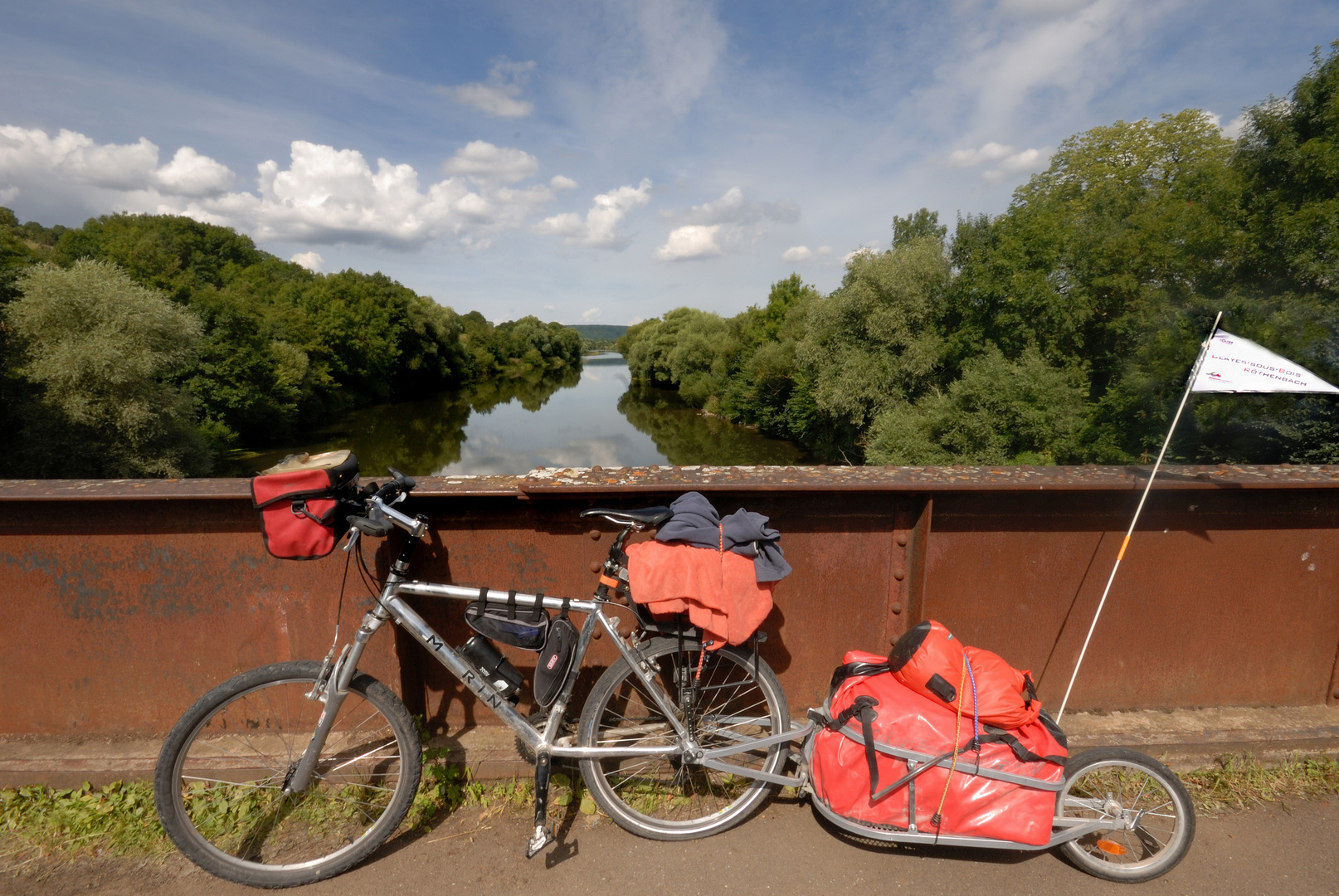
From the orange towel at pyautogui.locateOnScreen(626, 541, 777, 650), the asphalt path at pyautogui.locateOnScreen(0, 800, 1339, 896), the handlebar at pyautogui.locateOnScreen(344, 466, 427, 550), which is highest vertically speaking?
the handlebar at pyautogui.locateOnScreen(344, 466, 427, 550)

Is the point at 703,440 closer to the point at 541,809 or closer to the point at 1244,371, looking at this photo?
the point at 1244,371

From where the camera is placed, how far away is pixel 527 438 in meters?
47.1

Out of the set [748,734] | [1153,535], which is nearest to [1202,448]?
[1153,535]

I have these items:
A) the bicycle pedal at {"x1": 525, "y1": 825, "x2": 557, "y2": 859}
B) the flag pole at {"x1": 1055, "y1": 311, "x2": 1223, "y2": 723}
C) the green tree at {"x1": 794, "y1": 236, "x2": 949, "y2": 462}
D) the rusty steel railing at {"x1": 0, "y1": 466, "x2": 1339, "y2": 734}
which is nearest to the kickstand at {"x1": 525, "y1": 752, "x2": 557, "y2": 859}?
the bicycle pedal at {"x1": 525, "y1": 825, "x2": 557, "y2": 859}

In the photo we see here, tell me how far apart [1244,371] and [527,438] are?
4591 centimetres

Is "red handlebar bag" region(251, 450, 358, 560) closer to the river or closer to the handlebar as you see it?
the handlebar

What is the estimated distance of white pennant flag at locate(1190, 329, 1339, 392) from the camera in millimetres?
2695

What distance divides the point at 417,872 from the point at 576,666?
879mm

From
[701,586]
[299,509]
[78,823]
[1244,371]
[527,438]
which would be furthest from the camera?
[527,438]

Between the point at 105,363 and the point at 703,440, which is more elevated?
the point at 105,363

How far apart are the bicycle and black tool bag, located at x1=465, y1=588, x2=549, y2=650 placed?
0.02m

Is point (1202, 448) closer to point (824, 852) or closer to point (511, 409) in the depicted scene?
point (824, 852)

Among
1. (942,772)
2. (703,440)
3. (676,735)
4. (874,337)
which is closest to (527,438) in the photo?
(703,440)

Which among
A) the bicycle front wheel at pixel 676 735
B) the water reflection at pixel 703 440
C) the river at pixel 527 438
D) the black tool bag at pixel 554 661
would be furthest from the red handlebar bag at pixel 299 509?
the water reflection at pixel 703 440
